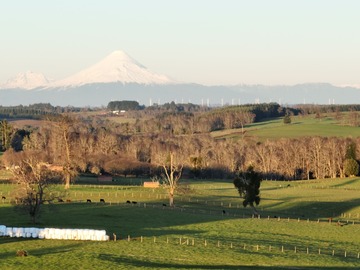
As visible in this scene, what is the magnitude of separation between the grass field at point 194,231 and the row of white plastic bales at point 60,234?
1.33 metres

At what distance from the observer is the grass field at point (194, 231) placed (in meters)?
59.5

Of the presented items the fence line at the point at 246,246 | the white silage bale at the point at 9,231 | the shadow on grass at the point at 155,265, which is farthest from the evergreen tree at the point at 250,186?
the white silage bale at the point at 9,231

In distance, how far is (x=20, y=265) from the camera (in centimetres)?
5462

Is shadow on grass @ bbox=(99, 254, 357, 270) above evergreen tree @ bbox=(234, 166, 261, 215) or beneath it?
beneath

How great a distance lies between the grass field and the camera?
59.5 m

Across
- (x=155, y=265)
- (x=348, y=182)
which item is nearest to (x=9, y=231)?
(x=155, y=265)

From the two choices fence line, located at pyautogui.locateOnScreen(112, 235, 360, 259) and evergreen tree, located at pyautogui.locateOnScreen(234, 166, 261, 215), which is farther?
evergreen tree, located at pyautogui.locateOnScreen(234, 166, 261, 215)

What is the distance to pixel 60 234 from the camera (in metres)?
67.8

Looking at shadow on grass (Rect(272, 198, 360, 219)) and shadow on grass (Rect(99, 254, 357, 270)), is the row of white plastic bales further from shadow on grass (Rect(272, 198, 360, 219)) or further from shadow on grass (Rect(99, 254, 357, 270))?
shadow on grass (Rect(272, 198, 360, 219))

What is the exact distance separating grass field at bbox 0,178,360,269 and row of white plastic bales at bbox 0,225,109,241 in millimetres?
1331

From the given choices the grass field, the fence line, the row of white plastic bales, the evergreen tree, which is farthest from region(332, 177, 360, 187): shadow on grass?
the row of white plastic bales

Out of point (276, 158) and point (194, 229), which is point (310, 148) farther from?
point (194, 229)

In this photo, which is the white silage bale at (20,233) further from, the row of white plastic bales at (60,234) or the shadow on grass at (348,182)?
the shadow on grass at (348,182)

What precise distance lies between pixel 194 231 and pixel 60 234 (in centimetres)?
1545
